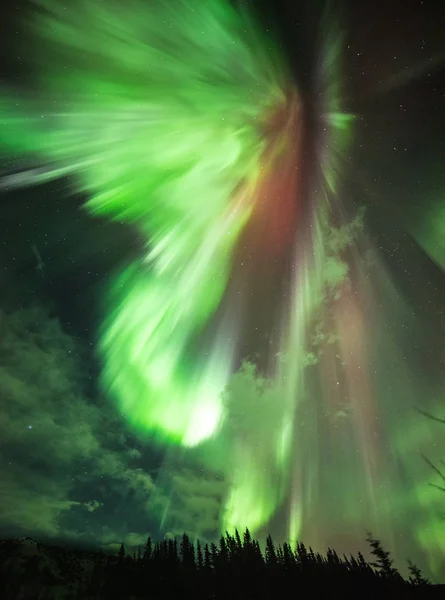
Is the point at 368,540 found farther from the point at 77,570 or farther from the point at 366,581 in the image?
the point at 77,570

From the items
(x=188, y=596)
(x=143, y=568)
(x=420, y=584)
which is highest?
(x=143, y=568)

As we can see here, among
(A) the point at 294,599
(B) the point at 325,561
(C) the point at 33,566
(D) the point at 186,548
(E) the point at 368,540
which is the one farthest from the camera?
(D) the point at 186,548

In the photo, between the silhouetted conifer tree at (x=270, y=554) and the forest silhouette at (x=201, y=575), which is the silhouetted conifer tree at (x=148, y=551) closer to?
the forest silhouette at (x=201, y=575)

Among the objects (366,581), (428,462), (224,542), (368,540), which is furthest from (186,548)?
(428,462)

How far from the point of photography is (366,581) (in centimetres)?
10244

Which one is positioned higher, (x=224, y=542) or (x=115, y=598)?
(x=224, y=542)

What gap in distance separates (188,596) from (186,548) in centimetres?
4405

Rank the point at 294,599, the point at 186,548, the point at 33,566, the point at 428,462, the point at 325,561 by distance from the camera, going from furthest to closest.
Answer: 1. the point at 186,548
2. the point at 325,561
3. the point at 33,566
4. the point at 294,599
5. the point at 428,462

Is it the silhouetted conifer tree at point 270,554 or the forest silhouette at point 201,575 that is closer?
the forest silhouette at point 201,575

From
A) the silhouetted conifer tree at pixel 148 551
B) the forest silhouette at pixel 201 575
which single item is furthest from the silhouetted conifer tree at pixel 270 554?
the silhouetted conifer tree at pixel 148 551

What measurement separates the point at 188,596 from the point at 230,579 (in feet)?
53.4

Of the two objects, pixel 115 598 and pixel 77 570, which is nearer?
pixel 115 598

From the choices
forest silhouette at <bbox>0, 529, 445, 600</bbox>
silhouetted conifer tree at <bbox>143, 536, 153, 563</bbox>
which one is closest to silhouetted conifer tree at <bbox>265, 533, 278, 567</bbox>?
forest silhouette at <bbox>0, 529, 445, 600</bbox>

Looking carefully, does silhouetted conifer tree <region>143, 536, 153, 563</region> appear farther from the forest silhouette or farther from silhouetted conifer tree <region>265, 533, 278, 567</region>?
silhouetted conifer tree <region>265, 533, 278, 567</region>
